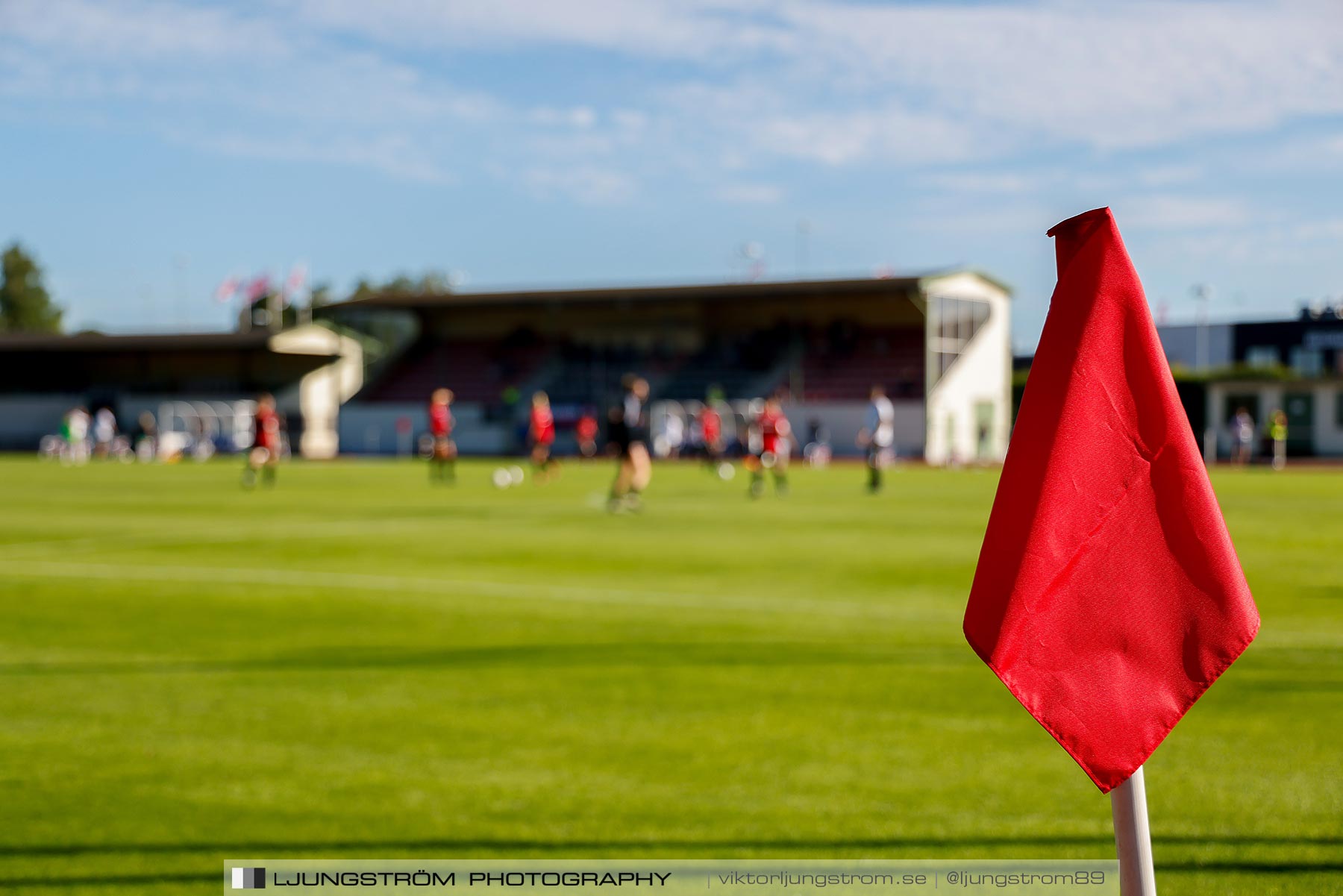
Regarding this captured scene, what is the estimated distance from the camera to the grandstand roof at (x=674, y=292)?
57.8 meters

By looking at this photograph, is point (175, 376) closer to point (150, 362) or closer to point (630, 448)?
point (150, 362)

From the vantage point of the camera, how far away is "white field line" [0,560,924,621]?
11820 millimetres

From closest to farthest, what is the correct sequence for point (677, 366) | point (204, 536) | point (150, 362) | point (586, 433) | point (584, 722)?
point (584, 722) < point (204, 536) < point (586, 433) < point (677, 366) < point (150, 362)

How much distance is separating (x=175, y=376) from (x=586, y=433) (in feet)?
91.6

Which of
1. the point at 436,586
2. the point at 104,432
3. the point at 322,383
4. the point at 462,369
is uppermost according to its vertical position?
the point at 462,369

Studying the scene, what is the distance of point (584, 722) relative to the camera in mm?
7328

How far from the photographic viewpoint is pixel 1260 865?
482 cm

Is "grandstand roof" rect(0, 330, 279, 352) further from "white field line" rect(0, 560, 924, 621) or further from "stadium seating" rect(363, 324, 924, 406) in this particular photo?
"white field line" rect(0, 560, 924, 621)

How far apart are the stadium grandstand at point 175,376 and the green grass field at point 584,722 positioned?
55.1 meters

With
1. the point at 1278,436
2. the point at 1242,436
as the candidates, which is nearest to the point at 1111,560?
the point at 1242,436

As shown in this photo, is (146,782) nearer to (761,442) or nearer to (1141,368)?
(1141,368)

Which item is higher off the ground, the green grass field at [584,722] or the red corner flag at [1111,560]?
the red corner flag at [1111,560]

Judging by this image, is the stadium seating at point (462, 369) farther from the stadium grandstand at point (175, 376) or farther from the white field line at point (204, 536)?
the white field line at point (204, 536)

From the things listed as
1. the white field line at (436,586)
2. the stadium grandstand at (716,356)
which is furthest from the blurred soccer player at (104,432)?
the white field line at (436,586)
